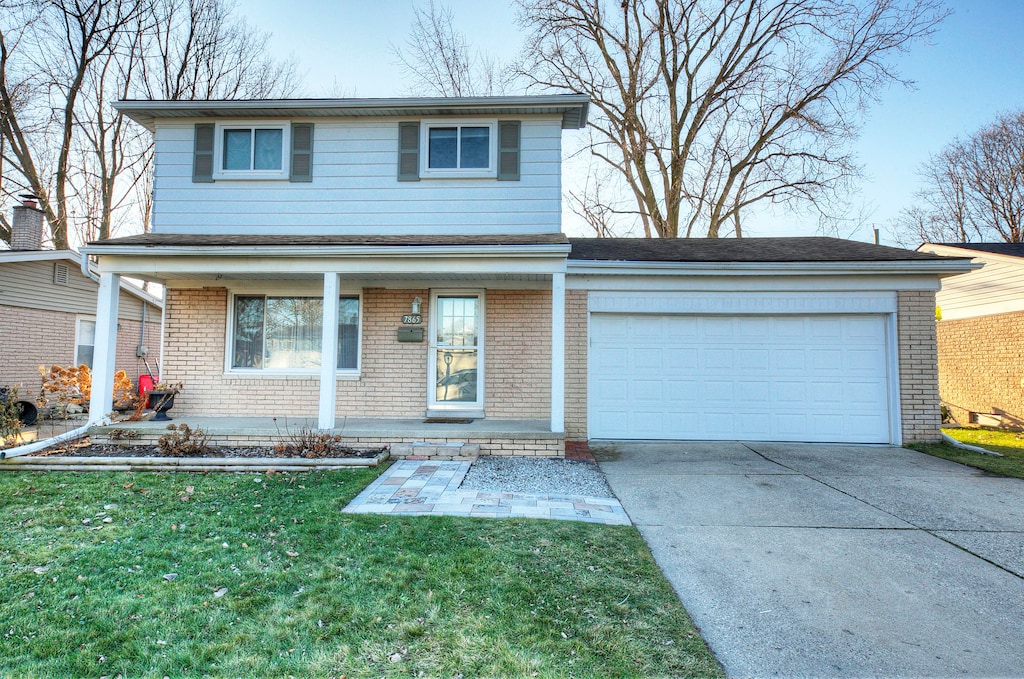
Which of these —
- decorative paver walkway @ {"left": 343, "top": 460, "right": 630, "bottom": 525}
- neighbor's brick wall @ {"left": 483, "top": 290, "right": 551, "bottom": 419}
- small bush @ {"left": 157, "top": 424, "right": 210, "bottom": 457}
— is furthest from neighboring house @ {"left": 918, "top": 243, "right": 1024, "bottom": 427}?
small bush @ {"left": 157, "top": 424, "right": 210, "bottom": 457}

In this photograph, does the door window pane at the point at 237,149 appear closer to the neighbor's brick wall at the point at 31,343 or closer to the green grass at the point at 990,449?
the neighbor's brick wall at the point at 31,343

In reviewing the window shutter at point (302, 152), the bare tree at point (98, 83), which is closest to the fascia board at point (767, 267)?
the window shutter at point (302, 152)

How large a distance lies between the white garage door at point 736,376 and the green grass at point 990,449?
84 cm

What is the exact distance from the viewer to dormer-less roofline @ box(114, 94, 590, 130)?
7.92m

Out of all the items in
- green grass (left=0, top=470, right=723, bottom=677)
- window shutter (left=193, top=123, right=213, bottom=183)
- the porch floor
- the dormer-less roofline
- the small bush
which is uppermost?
the dormer-less roofline

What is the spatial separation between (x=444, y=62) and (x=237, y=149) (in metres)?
11.7

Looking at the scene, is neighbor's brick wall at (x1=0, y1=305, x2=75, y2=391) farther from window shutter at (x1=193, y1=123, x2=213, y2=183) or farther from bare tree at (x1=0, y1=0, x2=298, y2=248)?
window shutter at (x1=193, y1=123, x2=213, y2=183)

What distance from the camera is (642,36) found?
1770 centimetres

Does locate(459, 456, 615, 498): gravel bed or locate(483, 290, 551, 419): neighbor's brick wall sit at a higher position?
locate(483, 290, 551, 419): neighbor's brick wall

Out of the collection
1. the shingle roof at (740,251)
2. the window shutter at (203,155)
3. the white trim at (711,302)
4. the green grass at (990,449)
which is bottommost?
the green grass at (990,449)

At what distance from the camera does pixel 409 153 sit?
324 inches

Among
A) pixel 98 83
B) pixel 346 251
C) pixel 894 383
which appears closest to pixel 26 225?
pixel 98 83

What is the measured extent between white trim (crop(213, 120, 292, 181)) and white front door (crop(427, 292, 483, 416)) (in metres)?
3.34

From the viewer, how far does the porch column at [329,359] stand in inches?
271
